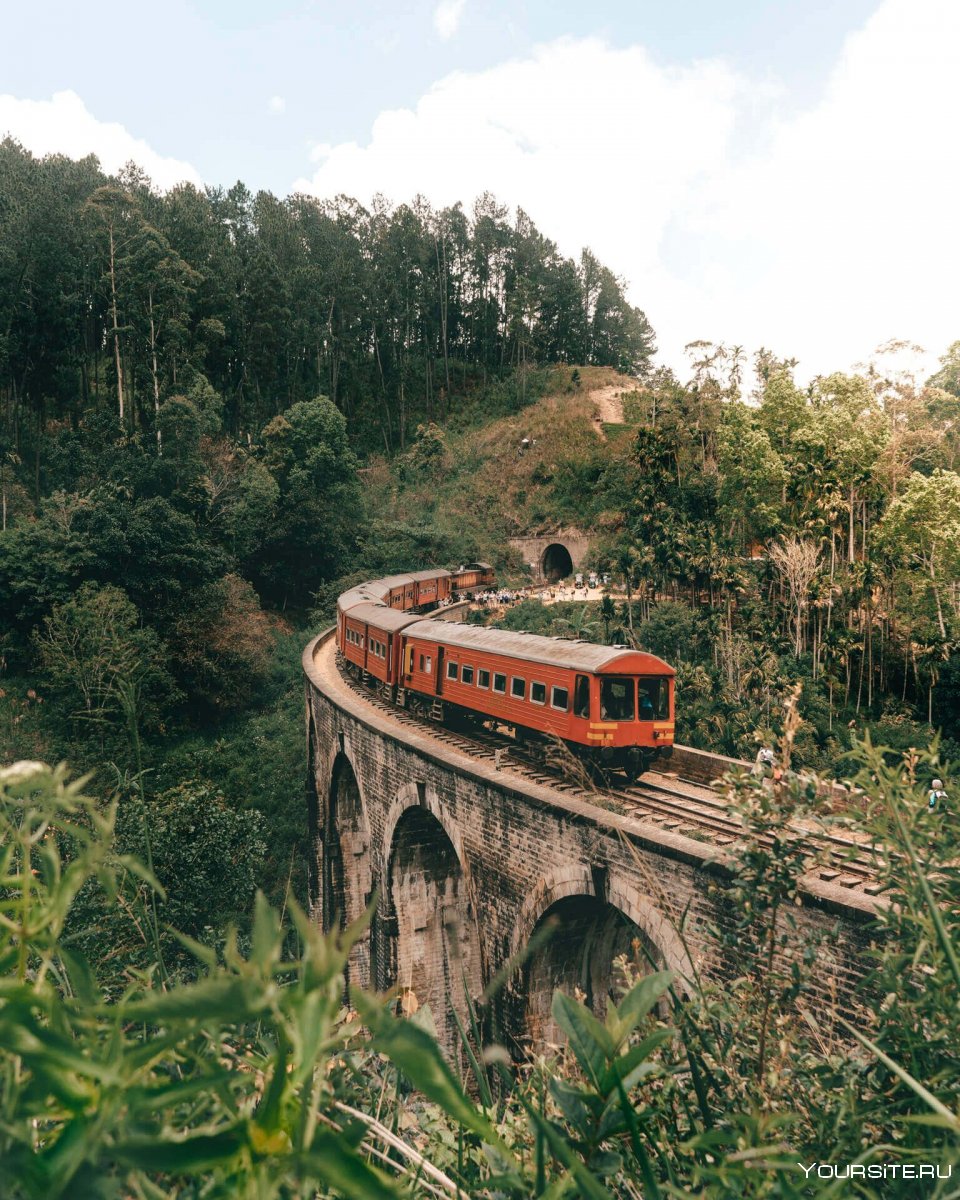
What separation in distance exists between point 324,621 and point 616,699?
87.1 feet

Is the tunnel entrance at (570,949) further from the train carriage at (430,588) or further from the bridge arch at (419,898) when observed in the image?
the train carriage at (430,588)

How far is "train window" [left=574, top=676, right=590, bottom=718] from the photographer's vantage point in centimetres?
1159

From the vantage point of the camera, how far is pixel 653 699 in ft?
39.1

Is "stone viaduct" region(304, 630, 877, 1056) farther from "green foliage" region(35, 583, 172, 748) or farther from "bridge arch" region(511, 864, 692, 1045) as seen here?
"green foliage" region(35, 583, 172, 748)

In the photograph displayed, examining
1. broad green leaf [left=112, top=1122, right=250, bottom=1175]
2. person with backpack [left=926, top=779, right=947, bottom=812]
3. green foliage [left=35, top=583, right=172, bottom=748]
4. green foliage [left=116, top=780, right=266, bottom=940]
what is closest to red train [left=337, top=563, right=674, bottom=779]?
green foliage [left=116, top=780, right=266, bottom=940]

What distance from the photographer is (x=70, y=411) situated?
3922 centimetres

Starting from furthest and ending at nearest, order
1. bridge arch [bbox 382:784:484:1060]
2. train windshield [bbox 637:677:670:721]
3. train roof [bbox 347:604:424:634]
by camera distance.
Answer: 1. train roof [bbox 347:604:424:634]
2. bridge arch [bbox 382:784:484:1060]
3. train windshield [bbox 637:677:670:721]

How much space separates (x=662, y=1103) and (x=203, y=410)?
3557 centimetres

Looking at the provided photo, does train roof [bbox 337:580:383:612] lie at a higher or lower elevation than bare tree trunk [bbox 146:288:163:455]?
lower

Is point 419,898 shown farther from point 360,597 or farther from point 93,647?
point 93,647

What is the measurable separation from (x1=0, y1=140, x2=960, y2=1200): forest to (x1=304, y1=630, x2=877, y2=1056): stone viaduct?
0.83 m

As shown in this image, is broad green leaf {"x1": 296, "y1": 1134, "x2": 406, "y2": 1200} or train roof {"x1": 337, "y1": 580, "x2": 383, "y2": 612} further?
train roof {"x1": 337, "y1": 580, "x2": 383, "y2": 612}

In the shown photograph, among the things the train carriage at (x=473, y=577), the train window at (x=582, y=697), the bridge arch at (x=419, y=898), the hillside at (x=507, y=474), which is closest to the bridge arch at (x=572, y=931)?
the train window at (x=582, y=697)

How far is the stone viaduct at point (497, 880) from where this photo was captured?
8242 mm
